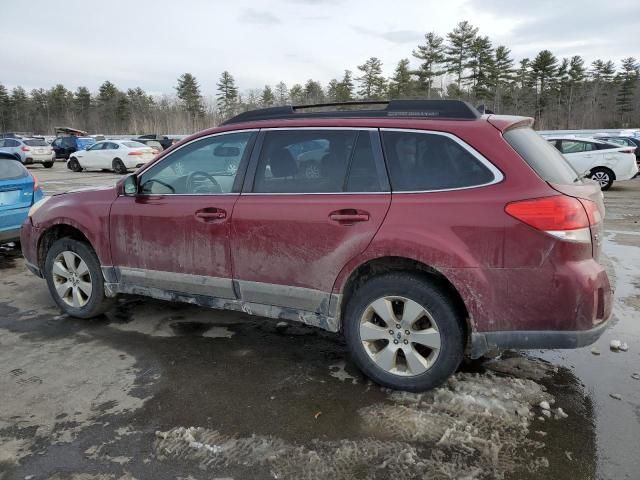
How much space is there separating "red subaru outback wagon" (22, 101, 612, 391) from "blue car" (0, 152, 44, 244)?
344 centimetres

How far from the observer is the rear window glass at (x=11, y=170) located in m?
6.86

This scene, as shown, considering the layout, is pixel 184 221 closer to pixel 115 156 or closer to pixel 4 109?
pixel 115 156

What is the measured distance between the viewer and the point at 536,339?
2.93 m

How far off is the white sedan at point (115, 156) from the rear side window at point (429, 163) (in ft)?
66.2

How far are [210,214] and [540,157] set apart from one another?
230 cm

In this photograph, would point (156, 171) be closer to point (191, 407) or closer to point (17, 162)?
point (191, 407)

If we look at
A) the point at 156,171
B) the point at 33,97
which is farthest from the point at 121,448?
the point at 33,97

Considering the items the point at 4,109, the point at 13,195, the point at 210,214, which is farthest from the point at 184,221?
the point at 4,109

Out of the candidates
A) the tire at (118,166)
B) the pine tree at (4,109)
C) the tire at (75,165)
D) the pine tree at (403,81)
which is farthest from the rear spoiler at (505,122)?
the pine tree at (4,109)

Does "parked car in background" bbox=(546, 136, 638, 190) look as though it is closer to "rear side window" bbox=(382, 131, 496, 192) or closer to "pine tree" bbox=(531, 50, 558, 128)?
"rear side window" bbox=(382, 131, 496, 192)

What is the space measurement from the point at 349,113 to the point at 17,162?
583cm

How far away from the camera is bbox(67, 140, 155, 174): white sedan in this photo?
858 inches

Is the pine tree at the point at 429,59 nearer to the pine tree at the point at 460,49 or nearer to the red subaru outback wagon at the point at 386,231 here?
the pine tree at the point at 460,49

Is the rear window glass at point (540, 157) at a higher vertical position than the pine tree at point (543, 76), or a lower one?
lower
